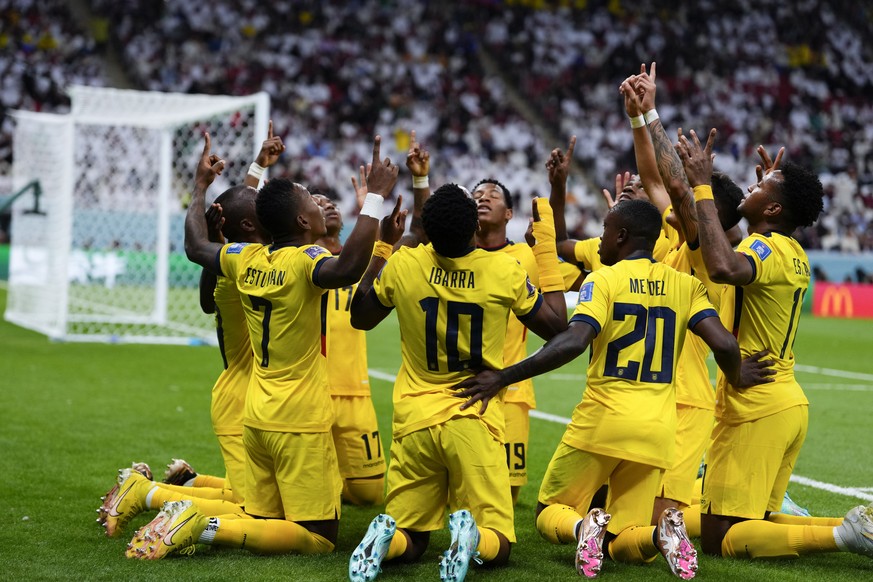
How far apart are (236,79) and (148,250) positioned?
37.9 feet

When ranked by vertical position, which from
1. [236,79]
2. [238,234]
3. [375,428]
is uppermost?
[236,79]

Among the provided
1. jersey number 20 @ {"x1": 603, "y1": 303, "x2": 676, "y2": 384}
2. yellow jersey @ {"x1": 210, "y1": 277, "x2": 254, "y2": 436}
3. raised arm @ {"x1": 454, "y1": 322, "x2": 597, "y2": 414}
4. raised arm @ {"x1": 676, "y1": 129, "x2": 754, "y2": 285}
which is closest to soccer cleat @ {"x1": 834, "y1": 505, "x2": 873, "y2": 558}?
jersey number 20 @ {"x1": 603, "y1": 303, "x2": 676, "y2": 384}

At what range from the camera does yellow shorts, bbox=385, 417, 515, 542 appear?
492 cm

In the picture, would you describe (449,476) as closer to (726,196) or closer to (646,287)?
(646,287)

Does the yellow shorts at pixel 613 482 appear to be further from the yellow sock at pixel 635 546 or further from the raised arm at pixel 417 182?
the raised arm at pixel 417 182

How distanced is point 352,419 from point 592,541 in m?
2.47

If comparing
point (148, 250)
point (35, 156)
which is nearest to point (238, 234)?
point (35, 156)

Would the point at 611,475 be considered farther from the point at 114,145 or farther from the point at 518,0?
the point at 518,0

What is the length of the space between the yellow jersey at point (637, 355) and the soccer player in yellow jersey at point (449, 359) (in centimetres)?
27

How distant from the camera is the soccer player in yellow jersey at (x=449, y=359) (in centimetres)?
492

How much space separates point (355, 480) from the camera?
22.8ft

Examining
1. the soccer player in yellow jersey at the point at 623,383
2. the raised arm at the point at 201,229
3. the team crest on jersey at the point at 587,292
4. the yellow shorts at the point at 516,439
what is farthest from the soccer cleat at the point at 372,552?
the yellow shorts at the point at 516,439

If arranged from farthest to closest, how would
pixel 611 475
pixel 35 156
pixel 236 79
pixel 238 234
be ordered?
pixel 236 79 → pixel 35 156 → pixel 238 234 → pixel 611 475

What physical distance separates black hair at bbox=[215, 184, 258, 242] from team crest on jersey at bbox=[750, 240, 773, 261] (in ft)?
8.96
